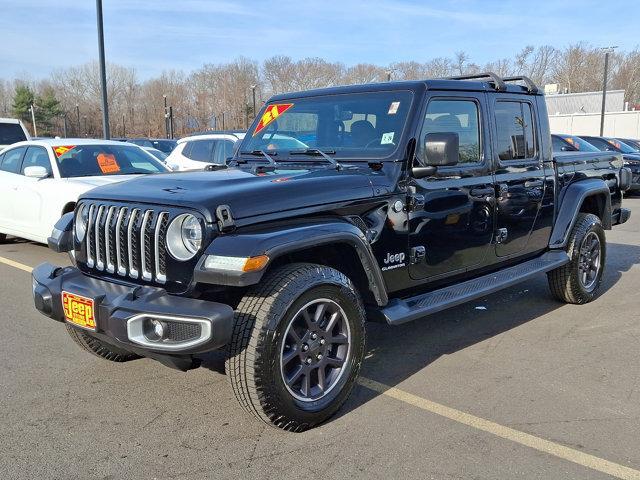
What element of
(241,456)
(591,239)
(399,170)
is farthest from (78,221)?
(591,239)

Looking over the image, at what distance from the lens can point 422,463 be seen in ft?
9.55

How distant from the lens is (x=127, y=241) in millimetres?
3289

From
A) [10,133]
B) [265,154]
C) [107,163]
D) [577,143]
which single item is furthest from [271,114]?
[577,143]

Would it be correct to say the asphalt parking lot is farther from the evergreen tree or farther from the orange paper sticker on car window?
the evergreen tree

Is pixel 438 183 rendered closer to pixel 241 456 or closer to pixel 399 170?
pixel 399 170

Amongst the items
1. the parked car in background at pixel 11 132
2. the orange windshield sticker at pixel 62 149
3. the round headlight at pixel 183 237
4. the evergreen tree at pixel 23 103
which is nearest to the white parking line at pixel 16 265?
the orange windshield sticker at pixel 62 149

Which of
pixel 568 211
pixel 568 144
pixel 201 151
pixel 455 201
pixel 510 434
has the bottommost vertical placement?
pixel 510 434

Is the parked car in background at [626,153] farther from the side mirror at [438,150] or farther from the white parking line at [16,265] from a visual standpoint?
the white parking line at [16,265]

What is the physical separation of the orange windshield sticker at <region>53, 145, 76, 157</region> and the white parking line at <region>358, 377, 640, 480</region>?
5771 millimetres

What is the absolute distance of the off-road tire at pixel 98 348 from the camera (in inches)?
156

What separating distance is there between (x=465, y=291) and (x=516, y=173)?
3.83ft

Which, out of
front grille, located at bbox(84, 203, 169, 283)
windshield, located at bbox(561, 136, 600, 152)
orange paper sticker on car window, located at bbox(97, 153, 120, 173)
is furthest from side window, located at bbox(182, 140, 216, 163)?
windshield, located at bbox(561, 136, 600, 152)

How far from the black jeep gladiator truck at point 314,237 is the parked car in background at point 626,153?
12.2m

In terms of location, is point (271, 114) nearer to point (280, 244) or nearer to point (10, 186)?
point (280, 244)
